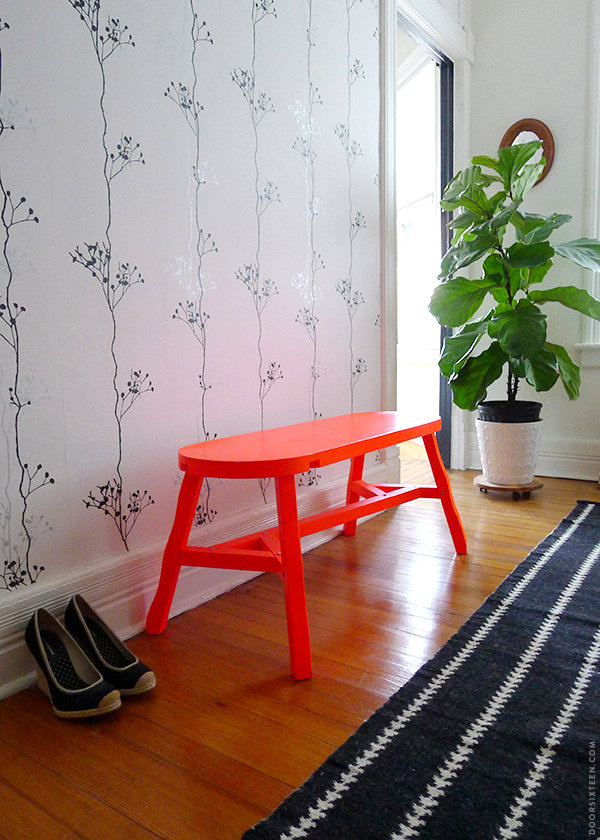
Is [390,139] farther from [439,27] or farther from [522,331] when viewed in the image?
[522,331]

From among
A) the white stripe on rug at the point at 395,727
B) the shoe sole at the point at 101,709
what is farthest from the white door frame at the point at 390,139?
the shoe sole at the point at 101,709

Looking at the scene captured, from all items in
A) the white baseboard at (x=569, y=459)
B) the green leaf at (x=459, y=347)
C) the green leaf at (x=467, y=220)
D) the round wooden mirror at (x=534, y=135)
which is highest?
the round wooden mirror at (x=534, y=135)

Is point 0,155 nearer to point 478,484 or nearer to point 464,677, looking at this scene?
point 464,677

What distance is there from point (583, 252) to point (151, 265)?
182 cm

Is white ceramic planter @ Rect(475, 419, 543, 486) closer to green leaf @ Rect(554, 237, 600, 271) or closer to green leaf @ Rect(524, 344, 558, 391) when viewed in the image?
green leaf @ Rect(524, 344, 558, 391)

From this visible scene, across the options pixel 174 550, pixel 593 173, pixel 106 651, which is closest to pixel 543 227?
pixel 593 173

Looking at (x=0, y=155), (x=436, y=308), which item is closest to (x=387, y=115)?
(x=436, y=308)

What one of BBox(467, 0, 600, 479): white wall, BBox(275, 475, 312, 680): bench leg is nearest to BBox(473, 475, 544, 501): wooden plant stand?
BBox(467, 0, 600, 479): white wall

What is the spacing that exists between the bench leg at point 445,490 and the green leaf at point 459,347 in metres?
0.75

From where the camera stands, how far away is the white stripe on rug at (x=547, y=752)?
0.88 m

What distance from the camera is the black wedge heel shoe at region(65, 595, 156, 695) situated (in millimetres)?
1229

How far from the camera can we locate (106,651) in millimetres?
1309

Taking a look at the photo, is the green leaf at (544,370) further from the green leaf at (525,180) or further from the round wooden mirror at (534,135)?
the round wooden mirror at (534,135)

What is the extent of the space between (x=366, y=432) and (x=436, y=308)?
1.13 meters
